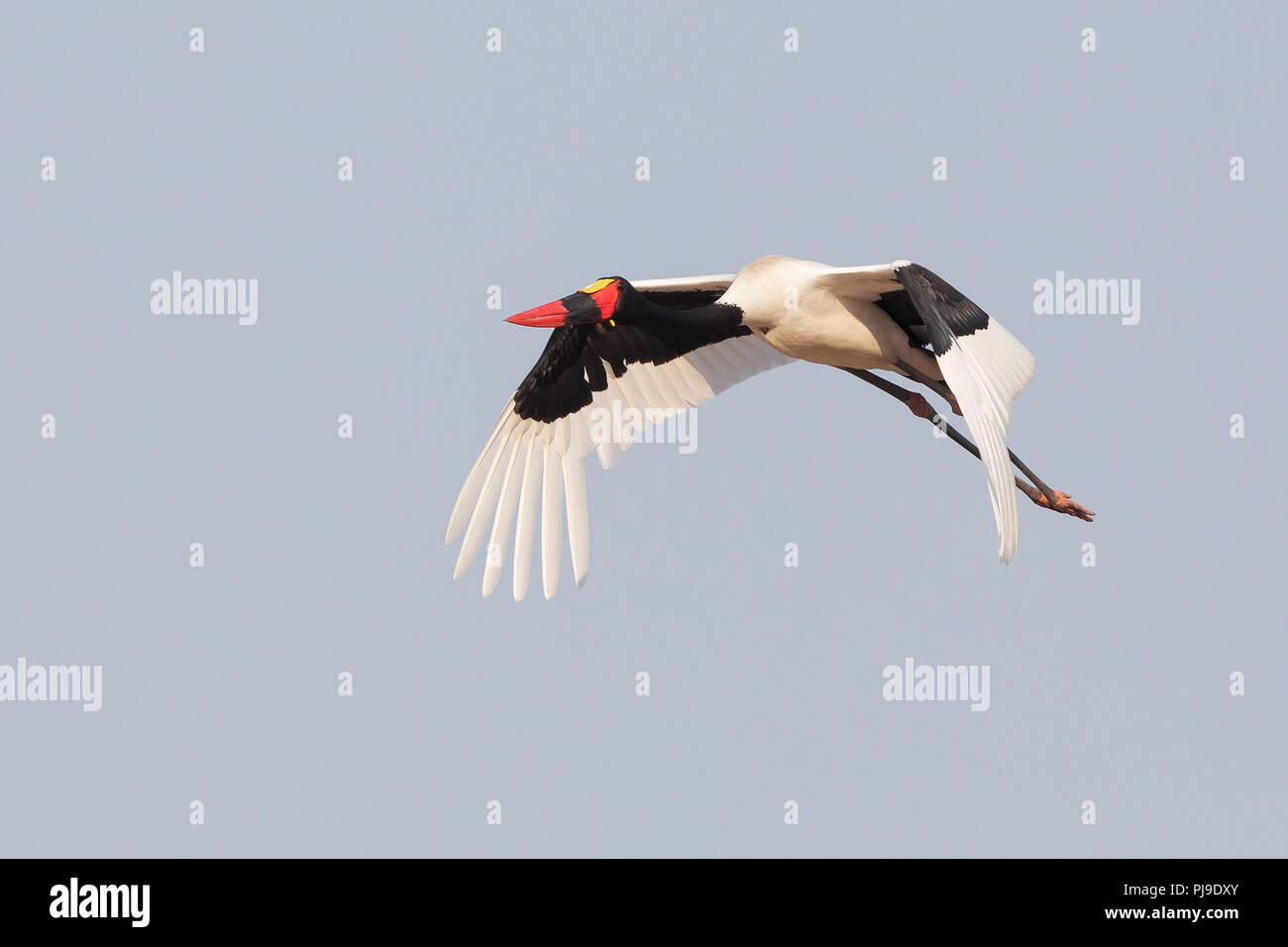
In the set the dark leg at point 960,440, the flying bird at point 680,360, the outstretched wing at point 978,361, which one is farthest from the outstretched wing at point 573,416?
the outstretched wing at point 978,361

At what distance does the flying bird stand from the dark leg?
0.04 feet

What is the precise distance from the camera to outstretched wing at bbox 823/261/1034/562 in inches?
509

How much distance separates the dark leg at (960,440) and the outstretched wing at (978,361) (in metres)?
1.94

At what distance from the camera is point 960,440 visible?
1744 cm

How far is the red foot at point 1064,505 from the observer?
17.0 m

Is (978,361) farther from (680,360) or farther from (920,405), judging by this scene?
(680,360)

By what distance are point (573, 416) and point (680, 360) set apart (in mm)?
1189

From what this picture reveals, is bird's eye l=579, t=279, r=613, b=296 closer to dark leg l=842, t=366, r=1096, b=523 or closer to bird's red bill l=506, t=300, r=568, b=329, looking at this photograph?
bird's red bill l=506, t=300, r=568, b=329

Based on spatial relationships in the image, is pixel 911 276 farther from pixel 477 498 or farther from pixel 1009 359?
pixel 477 498

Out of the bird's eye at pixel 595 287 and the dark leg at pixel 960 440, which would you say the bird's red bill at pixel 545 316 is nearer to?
the bird's eye at pixel 595 287

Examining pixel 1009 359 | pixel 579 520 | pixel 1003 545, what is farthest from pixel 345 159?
pixel 1003 545

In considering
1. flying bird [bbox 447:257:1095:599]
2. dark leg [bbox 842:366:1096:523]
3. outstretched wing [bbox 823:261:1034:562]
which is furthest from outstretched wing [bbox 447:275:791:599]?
outstretched wing [bbox 823:261:1034:562]

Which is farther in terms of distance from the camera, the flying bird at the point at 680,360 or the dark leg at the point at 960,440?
the dark leg at the point at 960,440

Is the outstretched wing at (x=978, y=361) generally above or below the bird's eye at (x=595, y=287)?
below
